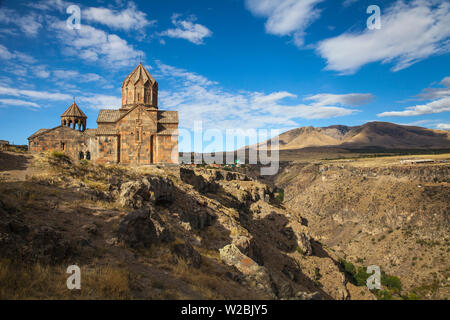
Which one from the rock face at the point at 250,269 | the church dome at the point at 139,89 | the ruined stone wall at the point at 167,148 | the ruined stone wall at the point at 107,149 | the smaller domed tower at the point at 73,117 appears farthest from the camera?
the smaller domed tower at the point at 73,117

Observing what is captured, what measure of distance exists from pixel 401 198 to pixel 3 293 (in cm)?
7173

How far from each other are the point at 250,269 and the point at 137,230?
166 inches

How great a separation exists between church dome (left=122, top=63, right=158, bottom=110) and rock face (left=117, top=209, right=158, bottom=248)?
20709mm

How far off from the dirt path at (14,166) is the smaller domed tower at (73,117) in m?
22.0

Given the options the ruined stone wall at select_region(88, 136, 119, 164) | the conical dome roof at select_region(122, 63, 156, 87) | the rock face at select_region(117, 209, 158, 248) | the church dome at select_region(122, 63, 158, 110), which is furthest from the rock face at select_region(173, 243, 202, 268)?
the conical dome roof at select_region(122, 63, 156, 87)

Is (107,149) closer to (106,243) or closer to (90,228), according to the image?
(90,228)

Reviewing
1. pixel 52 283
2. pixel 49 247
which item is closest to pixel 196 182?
pixel 49 247

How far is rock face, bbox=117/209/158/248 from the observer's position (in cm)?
774

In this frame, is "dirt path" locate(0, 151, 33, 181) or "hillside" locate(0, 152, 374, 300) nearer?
"hillside" locate(0, 152, 374, 300)

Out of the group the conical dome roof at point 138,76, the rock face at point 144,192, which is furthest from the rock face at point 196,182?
the conical dome roof at point 138,76

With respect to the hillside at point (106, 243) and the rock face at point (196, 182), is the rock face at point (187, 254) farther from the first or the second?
the rock face at point (196, 182)

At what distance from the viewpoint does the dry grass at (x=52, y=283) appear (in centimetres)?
457

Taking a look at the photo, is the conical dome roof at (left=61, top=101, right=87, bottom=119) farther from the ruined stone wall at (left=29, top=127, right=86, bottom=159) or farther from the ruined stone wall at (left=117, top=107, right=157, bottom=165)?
the ruined stone wall at (left=117, top=107, right=157, bottom=165)
